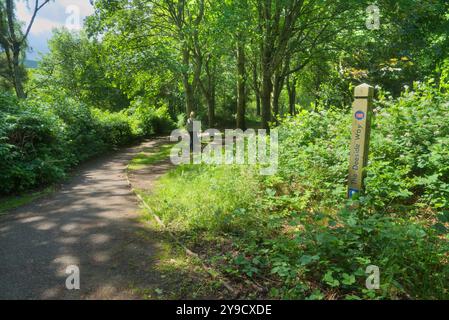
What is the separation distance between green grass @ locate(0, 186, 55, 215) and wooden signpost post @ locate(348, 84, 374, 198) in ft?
23.6

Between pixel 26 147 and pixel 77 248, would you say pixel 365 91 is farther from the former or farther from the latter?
pixel 26 147

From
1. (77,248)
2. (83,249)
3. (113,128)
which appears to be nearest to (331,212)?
(83,249)

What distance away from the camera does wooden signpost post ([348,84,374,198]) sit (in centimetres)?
498

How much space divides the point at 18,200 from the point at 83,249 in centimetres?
411

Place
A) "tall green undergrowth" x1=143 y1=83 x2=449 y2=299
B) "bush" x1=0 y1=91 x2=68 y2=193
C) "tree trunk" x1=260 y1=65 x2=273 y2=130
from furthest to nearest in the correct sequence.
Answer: "tree trunk" x1=260 y1=65 x2=273 y2=130
"bush" x1=0 y1=91 x2=68 y2=193
"tall green undergrowth" x1=143 y1=83 x2=449 y2=299

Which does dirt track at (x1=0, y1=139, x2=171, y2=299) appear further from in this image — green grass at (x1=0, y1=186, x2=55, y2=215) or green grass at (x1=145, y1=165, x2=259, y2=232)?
green grass at (x1=145, y1=165, x2=259, y2=232)

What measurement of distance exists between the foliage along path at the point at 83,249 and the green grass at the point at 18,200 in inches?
9.5

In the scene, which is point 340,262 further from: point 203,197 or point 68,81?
point 68,81

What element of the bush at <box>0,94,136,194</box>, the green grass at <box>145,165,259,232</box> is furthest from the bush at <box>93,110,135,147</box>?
the green grass at <box>145,165,259,232</box>

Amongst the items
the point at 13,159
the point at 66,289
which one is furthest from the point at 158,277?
the point at 13,159

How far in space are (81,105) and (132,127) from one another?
673 centimetres

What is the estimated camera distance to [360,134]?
200 inches

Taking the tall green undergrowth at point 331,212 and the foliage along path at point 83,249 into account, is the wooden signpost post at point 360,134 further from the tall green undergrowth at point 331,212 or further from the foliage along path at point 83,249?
the foliage along path at point 83,249

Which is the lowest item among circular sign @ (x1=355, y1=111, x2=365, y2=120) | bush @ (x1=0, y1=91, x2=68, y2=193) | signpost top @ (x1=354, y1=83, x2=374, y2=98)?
bush @ (x1=0, y1=91, x2=68, y2=193)
